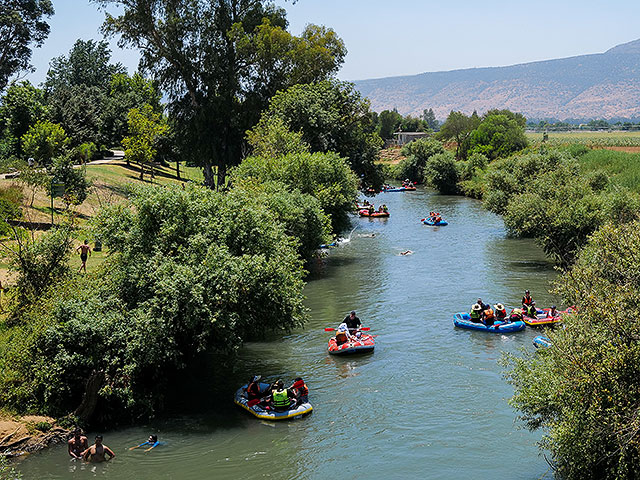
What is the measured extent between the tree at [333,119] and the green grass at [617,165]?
19.8m

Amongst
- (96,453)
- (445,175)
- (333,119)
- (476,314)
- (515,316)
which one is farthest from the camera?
(445,175)

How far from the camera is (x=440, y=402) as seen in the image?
2383 cm

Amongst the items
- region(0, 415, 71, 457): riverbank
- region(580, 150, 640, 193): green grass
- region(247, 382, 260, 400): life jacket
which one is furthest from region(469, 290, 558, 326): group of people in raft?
region(580, 150, 640, 193): green grass

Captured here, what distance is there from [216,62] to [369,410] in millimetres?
40786

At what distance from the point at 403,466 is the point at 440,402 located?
458 centimetres

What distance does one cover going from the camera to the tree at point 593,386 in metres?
14.1

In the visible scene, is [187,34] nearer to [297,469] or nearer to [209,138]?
[209,138]

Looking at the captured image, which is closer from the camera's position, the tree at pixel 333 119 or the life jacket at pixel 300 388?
the life jacket at pixel 300 388

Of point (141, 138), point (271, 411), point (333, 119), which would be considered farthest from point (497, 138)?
point (271, 411)

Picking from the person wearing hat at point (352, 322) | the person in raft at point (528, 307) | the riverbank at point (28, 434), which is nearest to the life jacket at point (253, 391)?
the riverbank at point (28, 434)

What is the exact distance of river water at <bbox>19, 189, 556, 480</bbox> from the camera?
774 inches

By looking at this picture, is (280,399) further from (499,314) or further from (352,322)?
(499,314)

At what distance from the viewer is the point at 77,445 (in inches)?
789

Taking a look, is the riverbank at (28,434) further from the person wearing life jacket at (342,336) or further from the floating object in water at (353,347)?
the person wearing life jacket at (342,336)
